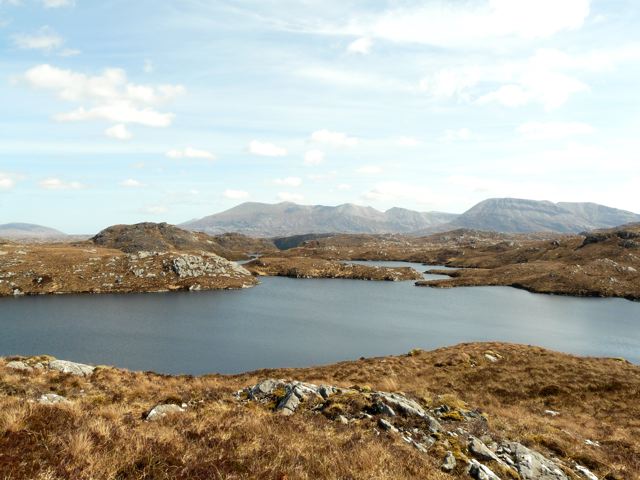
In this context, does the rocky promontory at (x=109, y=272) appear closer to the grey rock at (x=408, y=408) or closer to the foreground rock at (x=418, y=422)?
the foreground rock at (x=418, y=422)

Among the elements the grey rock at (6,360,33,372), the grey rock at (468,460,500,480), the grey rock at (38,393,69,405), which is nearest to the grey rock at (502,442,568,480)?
the grey rock at (468,460,500,480)

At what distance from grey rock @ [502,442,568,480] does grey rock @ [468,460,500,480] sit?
181 cm

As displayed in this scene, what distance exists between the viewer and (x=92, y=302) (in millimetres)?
98500

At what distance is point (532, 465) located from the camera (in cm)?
1518

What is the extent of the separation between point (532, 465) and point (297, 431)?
9675mm

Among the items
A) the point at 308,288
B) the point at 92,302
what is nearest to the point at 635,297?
the point at 308,288

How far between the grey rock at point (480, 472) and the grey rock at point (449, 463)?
592 millimetres

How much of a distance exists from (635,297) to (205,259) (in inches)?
5828

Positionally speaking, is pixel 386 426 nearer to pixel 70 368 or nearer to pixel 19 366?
pixel 70 368

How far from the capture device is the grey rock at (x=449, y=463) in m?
13.6

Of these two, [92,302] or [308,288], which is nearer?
[92,302]

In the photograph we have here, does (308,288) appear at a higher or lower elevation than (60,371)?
lower

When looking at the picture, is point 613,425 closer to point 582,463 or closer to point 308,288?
point 582,463

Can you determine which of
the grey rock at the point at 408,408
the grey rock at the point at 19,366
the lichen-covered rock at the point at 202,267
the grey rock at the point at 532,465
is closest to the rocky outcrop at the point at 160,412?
the grey rock at the point at 408,408
